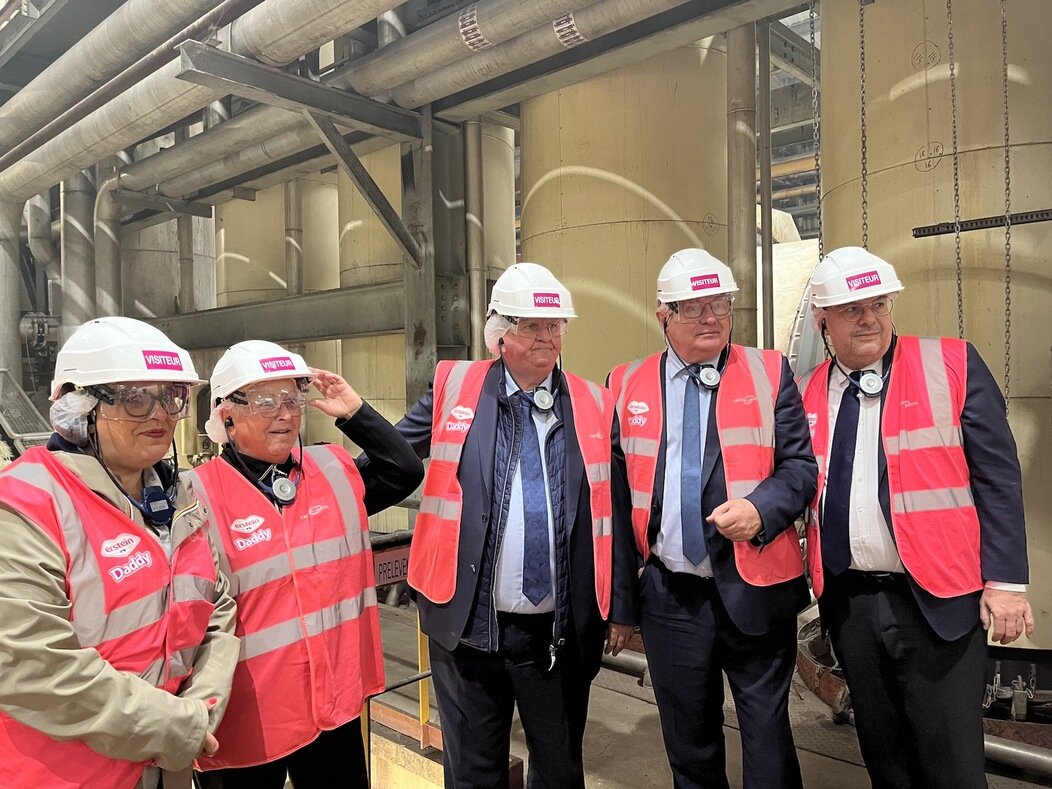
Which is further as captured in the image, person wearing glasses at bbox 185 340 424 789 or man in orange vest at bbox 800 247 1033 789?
man in orange vest at bbox 800 247 1033 789

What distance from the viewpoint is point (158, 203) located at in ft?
30.3

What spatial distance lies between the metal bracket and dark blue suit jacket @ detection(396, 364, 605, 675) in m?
2.21

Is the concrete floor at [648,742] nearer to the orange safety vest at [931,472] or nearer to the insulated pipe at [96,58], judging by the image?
the orange safety vest at [931,472]

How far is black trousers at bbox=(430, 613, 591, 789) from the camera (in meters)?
2.17

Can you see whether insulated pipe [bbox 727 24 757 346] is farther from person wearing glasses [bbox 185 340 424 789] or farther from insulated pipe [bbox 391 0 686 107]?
person wearing glasses [bbox 185 340 424 789]

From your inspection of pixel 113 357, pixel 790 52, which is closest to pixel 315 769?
pixel 113 357

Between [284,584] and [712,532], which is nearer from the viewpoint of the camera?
[284,584]

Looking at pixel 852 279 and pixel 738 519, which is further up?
pixel 852 279

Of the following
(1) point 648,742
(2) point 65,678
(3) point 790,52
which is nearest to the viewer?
(2) point 65,678

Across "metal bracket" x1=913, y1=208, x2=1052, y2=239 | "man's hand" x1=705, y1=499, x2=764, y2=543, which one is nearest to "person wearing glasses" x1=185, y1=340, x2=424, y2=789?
"man's hand" x1=705, y1=499, x2=764, y2=543

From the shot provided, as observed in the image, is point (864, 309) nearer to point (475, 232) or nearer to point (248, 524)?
point (248, 524)

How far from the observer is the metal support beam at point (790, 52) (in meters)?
6.79

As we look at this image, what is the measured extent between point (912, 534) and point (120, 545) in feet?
6.41

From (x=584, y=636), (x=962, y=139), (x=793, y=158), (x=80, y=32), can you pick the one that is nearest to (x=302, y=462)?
(x=584, y=636)
